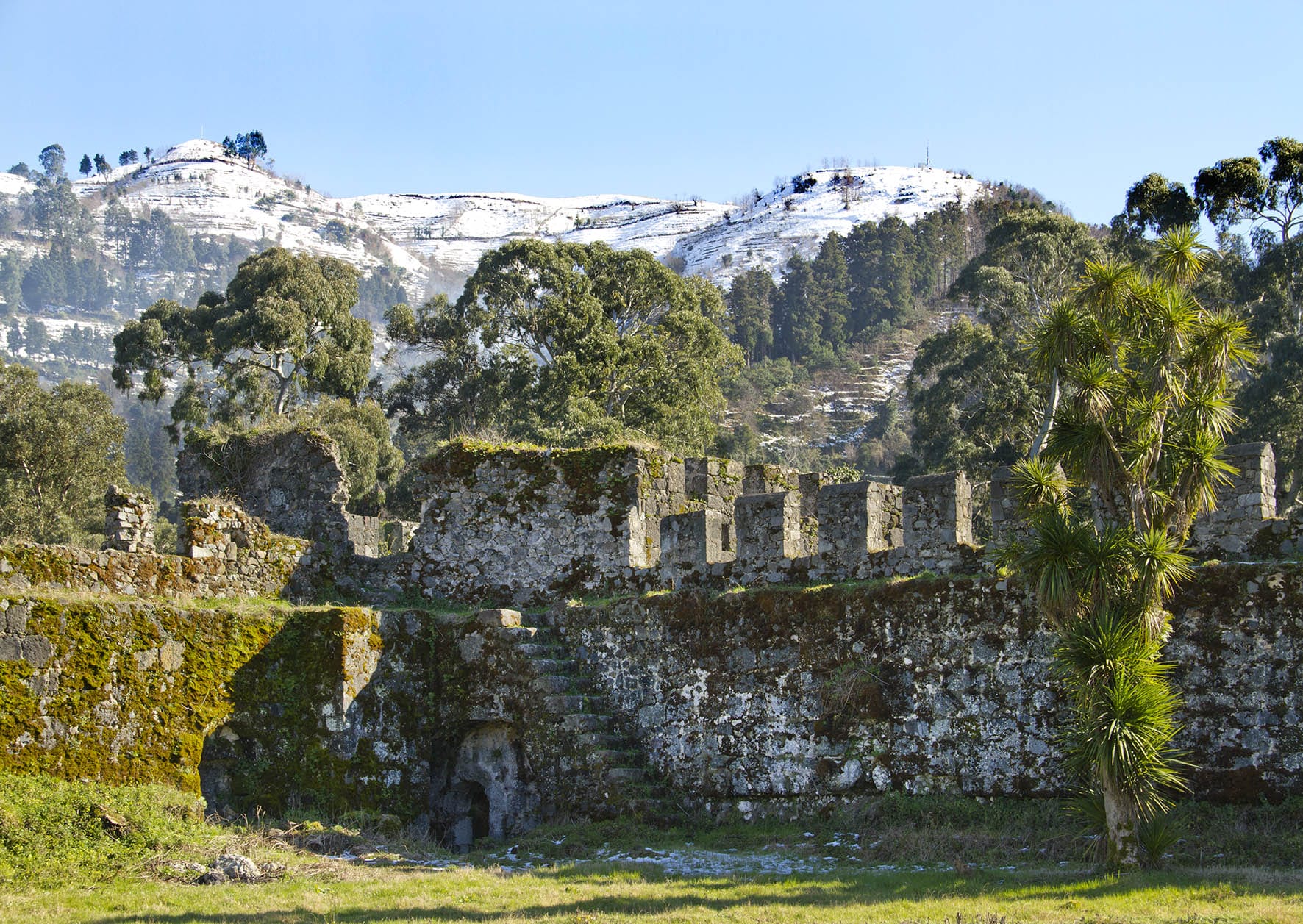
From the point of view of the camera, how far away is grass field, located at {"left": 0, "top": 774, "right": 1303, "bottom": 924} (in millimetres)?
11047


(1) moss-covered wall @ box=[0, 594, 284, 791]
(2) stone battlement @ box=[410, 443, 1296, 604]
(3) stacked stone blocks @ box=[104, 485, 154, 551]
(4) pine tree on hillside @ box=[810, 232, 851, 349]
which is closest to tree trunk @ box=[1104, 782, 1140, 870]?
(2) stone battlement @ box=[410, 443, 1296, 604]

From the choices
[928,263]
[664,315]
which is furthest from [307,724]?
[928,263]

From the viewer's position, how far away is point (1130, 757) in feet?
38.1

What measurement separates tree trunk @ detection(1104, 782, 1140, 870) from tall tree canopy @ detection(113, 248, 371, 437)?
105 ft

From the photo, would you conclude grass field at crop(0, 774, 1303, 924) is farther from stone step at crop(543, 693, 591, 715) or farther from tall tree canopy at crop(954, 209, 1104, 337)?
tall tree canopy at crop(954, 209, 1104, 337)

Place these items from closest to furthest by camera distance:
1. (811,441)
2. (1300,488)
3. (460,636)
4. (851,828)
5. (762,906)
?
(762,906)
(851,828)
(460,636)
(1300,488)
(811,441)

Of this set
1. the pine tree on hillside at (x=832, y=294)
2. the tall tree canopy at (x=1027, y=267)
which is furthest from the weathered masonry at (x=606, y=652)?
the pine tree on hillside at (x=832, y=294)

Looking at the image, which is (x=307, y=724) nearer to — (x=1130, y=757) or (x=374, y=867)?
(x=374, y=867)

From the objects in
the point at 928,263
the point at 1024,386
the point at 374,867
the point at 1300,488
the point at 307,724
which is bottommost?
the point at 374,867

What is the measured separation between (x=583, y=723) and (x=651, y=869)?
364cm

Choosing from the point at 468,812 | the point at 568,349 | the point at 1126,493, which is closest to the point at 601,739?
the point at 468,812

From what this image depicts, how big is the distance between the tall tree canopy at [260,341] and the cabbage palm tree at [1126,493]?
30238 mm

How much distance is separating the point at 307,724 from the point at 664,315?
2844 centimetres

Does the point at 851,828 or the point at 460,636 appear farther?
the point at 460,636
